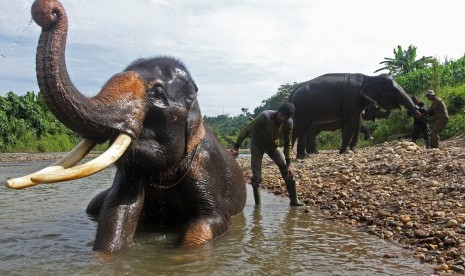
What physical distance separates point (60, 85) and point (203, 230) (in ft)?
6.04

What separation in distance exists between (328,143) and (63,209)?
18392mm

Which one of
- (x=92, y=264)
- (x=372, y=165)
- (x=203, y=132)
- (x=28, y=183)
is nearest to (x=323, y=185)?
(x=372, y=165)

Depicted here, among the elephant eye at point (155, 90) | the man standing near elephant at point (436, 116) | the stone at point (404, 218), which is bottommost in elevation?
the stone at point (404, 218)

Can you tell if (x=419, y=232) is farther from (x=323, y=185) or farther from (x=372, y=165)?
(x=372, y=165)

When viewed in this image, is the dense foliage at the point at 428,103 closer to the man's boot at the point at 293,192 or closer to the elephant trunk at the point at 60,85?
the man's boot at the point at 293,192

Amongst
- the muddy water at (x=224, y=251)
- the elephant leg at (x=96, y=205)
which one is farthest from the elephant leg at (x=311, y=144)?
the elephant leg at (x=96, y=205)

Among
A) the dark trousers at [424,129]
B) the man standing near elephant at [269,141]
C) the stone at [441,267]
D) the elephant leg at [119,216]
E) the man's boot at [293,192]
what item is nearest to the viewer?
the stone at [441,267]

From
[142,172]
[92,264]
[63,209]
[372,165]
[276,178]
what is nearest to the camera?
[92,264]

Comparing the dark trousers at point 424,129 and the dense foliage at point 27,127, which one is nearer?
the dark trousers at point 424,129

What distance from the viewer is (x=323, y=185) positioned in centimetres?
840

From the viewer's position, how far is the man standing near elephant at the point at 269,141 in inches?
269

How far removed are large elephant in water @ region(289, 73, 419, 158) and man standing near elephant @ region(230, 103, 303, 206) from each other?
654 centimetres

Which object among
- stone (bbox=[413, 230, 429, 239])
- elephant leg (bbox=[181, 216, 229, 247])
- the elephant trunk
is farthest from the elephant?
the elephant trunk

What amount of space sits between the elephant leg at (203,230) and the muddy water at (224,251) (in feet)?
0.27
